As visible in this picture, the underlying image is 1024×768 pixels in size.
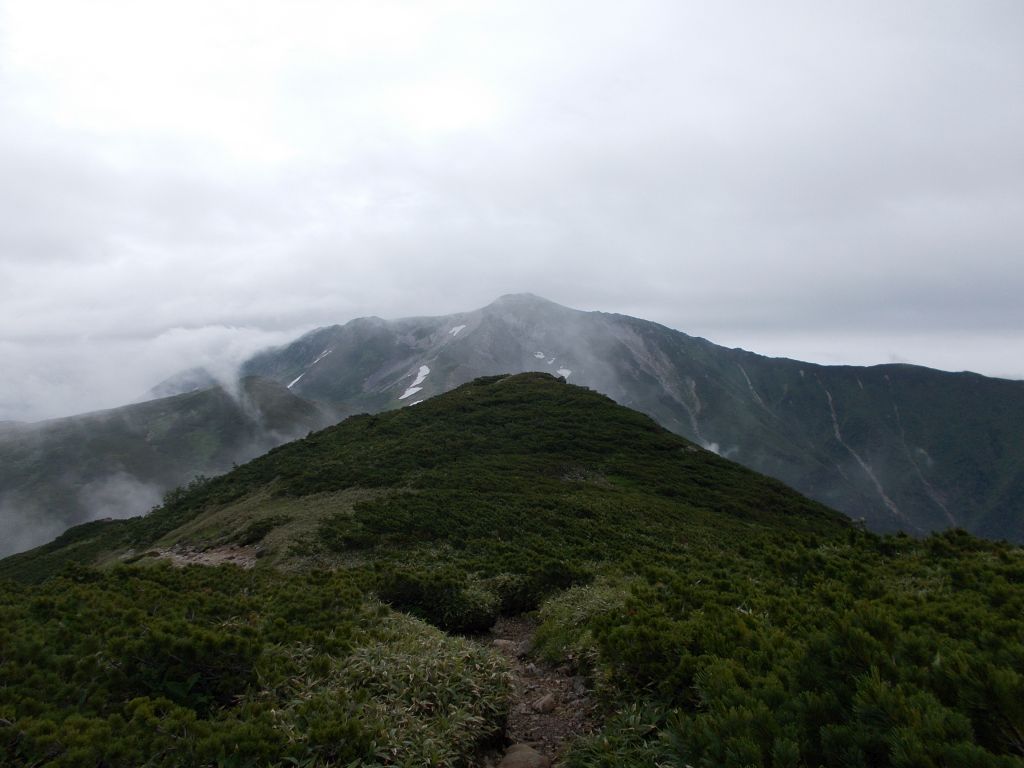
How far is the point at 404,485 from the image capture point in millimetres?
31047

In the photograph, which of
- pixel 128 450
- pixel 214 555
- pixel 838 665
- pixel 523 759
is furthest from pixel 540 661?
pixel 128 450

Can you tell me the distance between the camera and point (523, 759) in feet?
22.4

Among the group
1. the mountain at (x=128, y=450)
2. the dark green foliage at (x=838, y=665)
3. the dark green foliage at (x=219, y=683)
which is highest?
the dark green foliage at (x=838, y=665)

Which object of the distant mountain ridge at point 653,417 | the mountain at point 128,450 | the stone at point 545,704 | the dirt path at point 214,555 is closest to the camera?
the stone at point 545,704

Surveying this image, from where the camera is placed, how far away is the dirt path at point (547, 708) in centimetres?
749

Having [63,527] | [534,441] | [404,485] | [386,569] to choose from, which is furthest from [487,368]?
[386,569]

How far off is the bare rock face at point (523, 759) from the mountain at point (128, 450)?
123503 mm

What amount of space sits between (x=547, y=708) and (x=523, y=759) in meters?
1.65

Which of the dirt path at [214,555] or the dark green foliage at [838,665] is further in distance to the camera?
the dirt path at [214,555]

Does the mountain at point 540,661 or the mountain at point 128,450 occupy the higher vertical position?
the mountain at point 540,661

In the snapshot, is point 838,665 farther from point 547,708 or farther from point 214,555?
point 214,555

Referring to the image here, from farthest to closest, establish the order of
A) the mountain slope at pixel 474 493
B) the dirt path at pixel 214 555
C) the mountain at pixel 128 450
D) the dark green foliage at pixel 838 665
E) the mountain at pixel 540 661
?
the mountain at pixel 128 450 < the mountain slope at pixel 474 493 < the dirt path at pixel 214 555 < the mountain at pixel 540 661 < the dark green foliage at pixel 838 665

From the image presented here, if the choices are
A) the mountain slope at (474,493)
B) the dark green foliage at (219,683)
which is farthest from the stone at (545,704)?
the mountain slope at (474,493)

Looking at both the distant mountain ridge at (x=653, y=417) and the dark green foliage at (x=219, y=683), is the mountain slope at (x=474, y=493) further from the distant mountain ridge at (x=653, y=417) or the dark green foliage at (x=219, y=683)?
the distant mountain ridge at (x=653, y=417)
